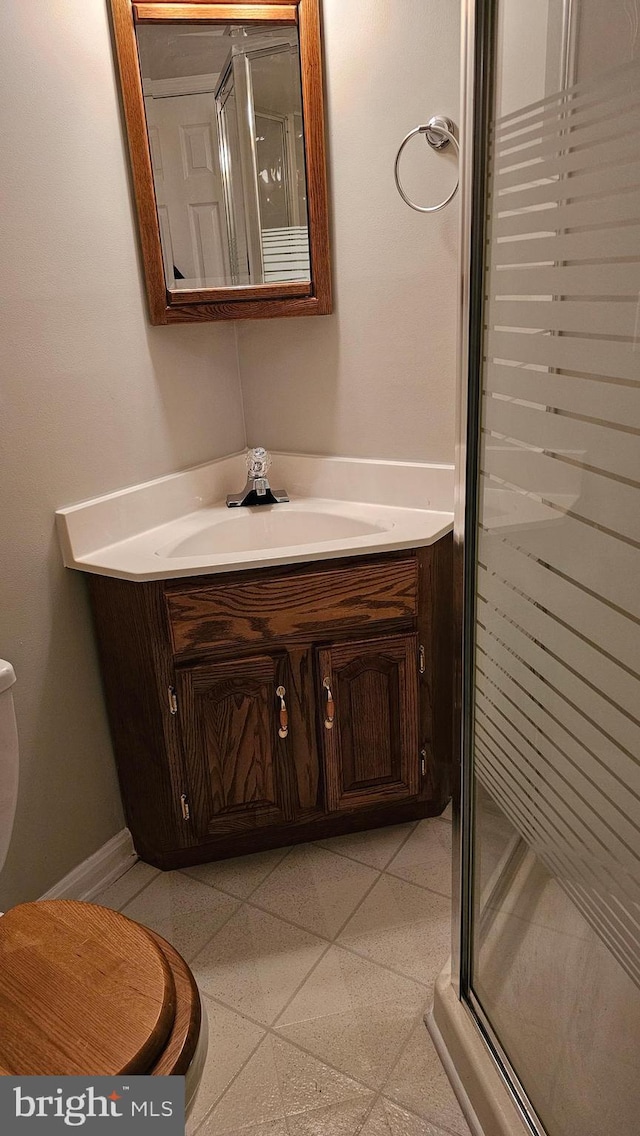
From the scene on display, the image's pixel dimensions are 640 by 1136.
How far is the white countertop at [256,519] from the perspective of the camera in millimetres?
1607

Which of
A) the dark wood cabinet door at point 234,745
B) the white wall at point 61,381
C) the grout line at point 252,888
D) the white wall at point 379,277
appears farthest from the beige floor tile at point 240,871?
the white wall at point 379,277

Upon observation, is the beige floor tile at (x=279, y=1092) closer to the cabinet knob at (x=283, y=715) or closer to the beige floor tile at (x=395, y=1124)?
the beige floor tile at (x=395, y=1124)

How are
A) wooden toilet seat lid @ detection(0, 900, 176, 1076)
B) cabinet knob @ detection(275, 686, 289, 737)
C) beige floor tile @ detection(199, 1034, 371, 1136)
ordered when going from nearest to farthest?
wooden toilet seat lid @ detection(0, 900, 176, 1076) → beige floor tile @ detection(199, 1034, 371, 1136) → cabinet knob @ detection(275, 686, 289, 737)

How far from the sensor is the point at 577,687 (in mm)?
820

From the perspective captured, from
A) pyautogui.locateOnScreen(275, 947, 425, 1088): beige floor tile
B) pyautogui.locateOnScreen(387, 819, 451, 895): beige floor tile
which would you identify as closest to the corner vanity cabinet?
pyautogui.locateOnScreen(387, 819, 451, 895): beige floor tile

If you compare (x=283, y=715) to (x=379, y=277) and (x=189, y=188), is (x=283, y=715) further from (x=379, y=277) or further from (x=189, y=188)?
(x=189, y=188)

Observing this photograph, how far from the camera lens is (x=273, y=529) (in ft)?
6.40

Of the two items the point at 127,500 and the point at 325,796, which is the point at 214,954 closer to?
the point at 325,796

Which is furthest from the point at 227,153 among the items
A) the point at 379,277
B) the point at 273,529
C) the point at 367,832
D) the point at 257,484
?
the point at 367,832

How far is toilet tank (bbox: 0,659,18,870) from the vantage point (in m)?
1.18

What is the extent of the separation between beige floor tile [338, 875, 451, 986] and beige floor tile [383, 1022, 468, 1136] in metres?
0.15

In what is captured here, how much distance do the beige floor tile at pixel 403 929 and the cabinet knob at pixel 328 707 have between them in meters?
0.39

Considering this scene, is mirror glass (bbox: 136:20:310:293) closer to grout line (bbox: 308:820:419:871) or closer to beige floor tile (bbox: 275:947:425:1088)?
grout line (bbox: 308:820:419:871)

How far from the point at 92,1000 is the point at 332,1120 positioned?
597 millimetres
